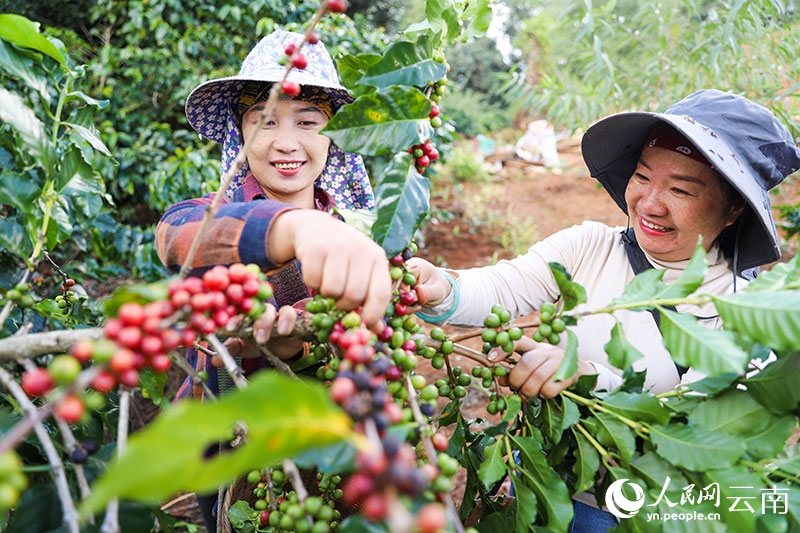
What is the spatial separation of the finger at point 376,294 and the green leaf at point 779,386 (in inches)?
28.6

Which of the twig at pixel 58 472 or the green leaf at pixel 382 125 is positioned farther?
the green leaf at pixel 382 125

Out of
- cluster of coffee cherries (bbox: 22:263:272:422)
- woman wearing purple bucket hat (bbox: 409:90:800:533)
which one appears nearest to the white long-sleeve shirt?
woman wearing purple bucket hat (bbox: 409:90:800:533)

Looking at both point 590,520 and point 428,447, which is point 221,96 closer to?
point 428,447

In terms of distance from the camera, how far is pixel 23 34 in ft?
3.02

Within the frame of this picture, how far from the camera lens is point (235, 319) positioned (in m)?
0.78

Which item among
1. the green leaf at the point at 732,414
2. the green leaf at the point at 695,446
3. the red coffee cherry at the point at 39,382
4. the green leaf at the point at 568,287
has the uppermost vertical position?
the green leaf at the point at 568,287

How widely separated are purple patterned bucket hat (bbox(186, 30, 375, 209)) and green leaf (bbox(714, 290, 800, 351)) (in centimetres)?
123

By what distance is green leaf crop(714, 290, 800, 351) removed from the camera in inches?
30.1

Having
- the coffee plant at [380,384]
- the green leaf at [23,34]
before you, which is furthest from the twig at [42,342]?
the green leaf at [23,34]

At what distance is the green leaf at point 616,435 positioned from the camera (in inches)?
37.8

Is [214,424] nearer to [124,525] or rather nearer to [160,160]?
[124,525]

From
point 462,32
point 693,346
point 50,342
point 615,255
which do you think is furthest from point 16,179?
point 615,255

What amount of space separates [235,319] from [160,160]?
478 cm

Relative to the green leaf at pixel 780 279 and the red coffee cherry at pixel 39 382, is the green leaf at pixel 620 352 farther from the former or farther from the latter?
the red coffee cherry at pixel 39 382
